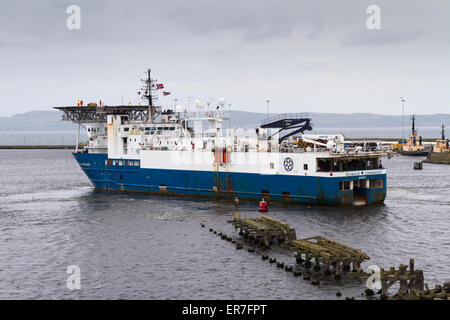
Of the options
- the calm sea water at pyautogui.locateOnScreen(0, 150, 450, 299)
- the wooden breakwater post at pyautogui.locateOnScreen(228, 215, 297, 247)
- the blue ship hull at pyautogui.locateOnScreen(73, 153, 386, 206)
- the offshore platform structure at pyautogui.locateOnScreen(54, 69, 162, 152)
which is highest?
the offshore platform structure at pyautogui.locateOnScreen(54, 69, 162, 152)

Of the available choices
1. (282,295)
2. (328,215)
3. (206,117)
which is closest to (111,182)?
(206,117)

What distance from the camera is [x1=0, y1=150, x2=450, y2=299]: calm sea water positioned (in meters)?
27.0

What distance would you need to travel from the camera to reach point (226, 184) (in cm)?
5341

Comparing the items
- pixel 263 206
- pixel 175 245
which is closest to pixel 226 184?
pixel 263 206

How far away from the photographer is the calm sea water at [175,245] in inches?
1064

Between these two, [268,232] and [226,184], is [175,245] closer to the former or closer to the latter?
[268,232]

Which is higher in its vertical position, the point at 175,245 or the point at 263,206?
the point at 263,206

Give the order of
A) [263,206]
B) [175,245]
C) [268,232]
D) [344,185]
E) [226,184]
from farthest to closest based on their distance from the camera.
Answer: [226,184] → [344,185] → [263,206] → [175,245] → [268,232]

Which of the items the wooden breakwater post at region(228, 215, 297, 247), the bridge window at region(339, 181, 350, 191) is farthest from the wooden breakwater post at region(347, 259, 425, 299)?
the bridge window at region(339, 181, 350, 191)

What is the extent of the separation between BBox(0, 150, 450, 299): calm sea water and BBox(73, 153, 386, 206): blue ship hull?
1594 millimetres

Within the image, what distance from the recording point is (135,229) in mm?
40875

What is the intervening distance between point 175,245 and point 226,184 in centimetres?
1847

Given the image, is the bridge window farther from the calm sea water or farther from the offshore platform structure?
the offshore platform structure

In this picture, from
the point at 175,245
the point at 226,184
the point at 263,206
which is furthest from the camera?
the point at 226,184
